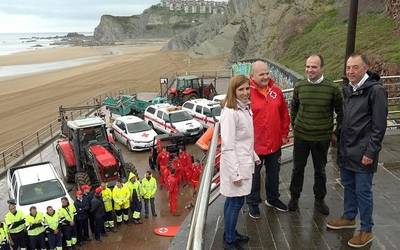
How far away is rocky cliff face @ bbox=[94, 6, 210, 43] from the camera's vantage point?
6639 inches

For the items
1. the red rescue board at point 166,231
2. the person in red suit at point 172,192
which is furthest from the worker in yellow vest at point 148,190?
the red rescue board at point 166,231

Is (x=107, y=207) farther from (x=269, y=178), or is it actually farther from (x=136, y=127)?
(x=136, y=127)

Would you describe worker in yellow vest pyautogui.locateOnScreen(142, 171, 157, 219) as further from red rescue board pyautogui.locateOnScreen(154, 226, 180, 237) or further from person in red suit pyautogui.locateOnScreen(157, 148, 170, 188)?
person in red suit pyautogui.locateOnScreen(157, 148, 170, 188)

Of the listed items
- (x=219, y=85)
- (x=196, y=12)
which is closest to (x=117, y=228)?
(x=219, y=85)

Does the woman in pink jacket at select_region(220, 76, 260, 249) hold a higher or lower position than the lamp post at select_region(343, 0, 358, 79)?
lower

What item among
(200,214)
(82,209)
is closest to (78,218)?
(82,209)

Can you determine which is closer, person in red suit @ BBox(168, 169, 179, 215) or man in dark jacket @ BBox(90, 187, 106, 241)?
man in dark jacket @ BBox(90, 187, 106, 241)

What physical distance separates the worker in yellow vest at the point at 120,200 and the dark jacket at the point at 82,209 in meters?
0.85

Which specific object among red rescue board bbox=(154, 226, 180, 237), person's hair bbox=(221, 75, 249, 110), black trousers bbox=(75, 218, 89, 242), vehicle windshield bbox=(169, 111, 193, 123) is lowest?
red rescue board bbox=(154, 226, 180, 237)

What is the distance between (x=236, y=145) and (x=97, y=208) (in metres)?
7.64

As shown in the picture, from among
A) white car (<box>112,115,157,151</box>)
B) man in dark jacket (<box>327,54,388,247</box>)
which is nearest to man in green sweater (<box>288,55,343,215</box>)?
man in dark jacket (<box>327,54,388,247</box>)

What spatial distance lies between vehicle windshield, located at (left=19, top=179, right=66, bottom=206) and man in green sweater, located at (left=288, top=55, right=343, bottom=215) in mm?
8844

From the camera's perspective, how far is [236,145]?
4.46 m

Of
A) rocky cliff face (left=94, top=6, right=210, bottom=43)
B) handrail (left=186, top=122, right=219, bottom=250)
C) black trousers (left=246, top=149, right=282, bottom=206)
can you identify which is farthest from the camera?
rocky cliff face (left=94, top=6, right=210, bottom=43)
